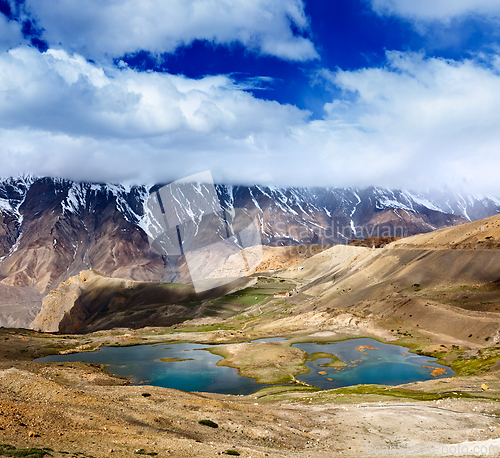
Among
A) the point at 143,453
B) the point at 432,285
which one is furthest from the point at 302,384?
the point at 432,285

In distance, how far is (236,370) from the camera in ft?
243

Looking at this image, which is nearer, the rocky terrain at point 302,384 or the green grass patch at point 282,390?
the rocky terrain at point 302,384

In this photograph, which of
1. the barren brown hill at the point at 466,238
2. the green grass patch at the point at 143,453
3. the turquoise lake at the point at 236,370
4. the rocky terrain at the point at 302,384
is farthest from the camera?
the barren brown hill at the point at 466,238

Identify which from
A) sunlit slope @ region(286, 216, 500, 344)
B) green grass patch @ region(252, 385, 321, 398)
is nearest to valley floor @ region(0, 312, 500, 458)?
green grass patch @ region(252, 385, 321, 398)

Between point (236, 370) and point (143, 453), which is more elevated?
point (143, 453)

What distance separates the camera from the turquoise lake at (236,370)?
64.4m

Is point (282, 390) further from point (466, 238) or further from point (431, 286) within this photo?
point (466, 238)

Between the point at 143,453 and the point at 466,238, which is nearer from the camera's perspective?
the point at 143,453

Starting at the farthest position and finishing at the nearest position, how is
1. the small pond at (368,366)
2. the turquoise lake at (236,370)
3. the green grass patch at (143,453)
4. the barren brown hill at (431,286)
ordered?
1. the barren brown hill at (431,286)
2. the small pond at (368,366)
3. the turquoise lake at (236,370)
4. the green grass patch at (143,453)

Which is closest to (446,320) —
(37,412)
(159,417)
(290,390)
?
(290,390)

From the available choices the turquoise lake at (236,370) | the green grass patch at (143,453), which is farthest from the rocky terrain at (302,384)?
the turquoise lake at (236,370)

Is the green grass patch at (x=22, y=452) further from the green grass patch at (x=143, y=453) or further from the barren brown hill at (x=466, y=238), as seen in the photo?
the barren brown hill at (x=466, y=238)

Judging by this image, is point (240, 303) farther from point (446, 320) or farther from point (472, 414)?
point (472, 414)

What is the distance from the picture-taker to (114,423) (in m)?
26.1
